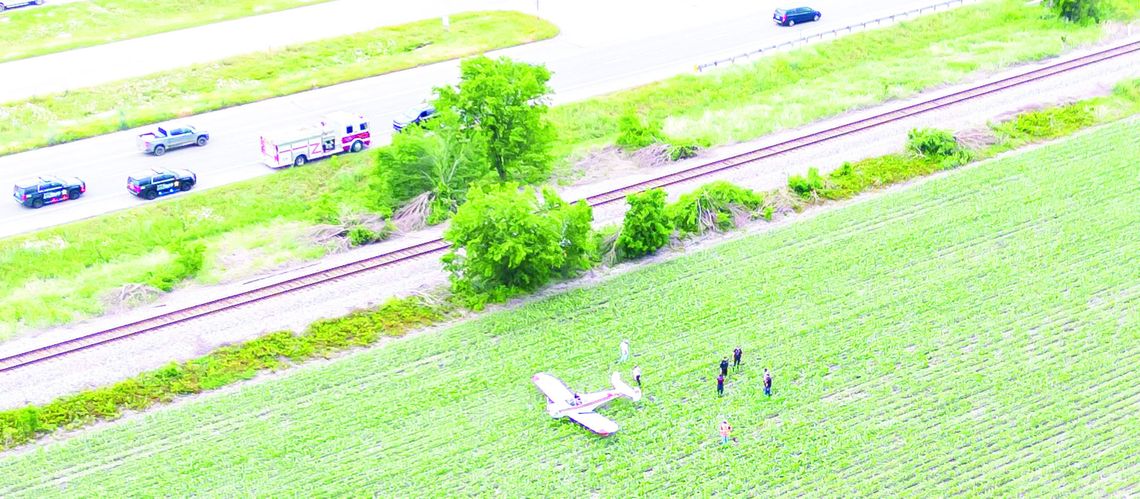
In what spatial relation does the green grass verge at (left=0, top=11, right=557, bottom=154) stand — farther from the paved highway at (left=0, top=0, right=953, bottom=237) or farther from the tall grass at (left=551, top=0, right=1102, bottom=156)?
the tall grass at (left=551, top=0, right=1102, bottom=156)

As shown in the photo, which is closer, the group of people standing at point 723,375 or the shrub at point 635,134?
the group of people standing at point 723,375

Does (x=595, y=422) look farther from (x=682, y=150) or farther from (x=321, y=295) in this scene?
(x=682, y=150)

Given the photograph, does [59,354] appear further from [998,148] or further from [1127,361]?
[998,148]

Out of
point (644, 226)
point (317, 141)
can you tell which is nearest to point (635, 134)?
point (644, 226)

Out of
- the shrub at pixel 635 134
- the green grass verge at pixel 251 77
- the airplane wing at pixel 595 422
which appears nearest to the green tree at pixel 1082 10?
the shrub at pixel 635 134

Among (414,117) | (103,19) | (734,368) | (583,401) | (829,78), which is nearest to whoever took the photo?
(583,401)

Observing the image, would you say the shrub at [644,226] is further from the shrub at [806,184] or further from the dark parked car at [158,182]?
the dark parked car at [158,182]
